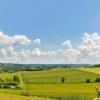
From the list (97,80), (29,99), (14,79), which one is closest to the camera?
(29,99)

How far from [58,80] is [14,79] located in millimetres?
21126

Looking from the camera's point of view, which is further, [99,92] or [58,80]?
[58,80]

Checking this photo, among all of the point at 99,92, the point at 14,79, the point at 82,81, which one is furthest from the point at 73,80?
the point at 99,92

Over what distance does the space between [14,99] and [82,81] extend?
92991mm

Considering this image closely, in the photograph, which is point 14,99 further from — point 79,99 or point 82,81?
point 82,81

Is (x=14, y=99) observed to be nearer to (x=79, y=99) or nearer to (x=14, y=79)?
(x=79, y=99)

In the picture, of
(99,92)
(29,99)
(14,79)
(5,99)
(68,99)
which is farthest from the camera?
(14,79)

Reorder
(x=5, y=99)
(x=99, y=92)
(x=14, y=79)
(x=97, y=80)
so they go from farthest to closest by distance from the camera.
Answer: (x=14, y=79)
(x=97, y=80)
(x=99, y=92)
(x=5, y=99)

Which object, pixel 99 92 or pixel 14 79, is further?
pixel 14 79

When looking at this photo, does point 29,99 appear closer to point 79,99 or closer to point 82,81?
point 79,99

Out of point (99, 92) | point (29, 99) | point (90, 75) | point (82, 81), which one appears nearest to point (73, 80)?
point (82, 81)

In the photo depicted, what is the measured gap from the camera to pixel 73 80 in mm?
130375

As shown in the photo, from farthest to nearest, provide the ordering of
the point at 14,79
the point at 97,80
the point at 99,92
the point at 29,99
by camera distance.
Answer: the point at 14,79
the point at 97,80
the point at 99,92
the point at 29,99

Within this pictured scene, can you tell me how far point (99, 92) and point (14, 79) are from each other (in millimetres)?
78840
